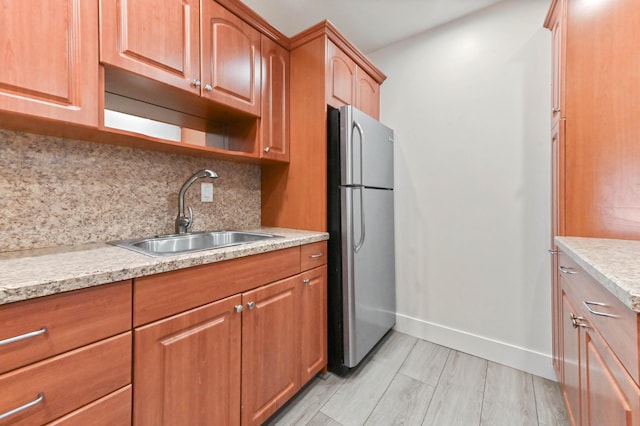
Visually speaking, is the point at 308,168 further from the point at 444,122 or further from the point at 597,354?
the point at 597,354

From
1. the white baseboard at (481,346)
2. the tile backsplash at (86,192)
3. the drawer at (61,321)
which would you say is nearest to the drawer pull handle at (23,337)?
the drawer at (61,321)

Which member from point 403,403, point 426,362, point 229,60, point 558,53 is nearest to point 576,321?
point 403,403

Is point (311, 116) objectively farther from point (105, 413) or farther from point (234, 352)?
point (105, 413)

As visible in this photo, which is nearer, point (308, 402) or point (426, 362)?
point (308, 402)

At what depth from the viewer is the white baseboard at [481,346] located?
1772 millimetres

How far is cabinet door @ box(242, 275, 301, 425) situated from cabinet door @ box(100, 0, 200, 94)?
1066 millimetres

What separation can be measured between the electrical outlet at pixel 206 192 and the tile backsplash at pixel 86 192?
2 centimetres

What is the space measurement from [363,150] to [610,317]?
138 centimetres

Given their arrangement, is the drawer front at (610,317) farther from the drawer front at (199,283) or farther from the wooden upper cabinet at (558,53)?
the drawer front at (199,283)

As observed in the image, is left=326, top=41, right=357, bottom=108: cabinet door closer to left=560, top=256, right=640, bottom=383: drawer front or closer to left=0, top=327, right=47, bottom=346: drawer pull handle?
left=560, top=256, right=640, bottom=383: drawer front

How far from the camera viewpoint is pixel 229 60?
58.7 inches

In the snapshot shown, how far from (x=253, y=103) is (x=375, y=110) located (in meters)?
1.19

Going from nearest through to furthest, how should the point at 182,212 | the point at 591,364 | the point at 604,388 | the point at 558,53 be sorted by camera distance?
1. the point at 604,388
2. the point at 591,364
3. the point at 558,53
4. the point at 182,212

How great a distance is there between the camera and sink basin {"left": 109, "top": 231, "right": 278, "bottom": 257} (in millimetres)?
1354
